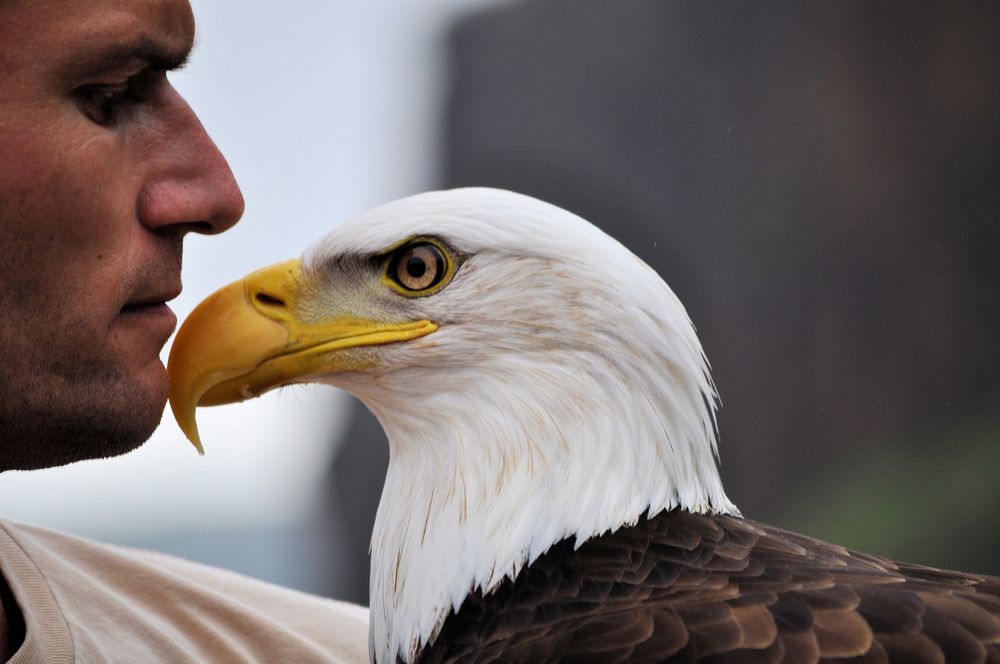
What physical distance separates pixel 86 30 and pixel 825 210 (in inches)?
102

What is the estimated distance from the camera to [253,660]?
1.34 metres

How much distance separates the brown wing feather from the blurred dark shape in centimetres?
192

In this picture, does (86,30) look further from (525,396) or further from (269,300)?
(525,396)

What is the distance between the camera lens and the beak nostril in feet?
4.33

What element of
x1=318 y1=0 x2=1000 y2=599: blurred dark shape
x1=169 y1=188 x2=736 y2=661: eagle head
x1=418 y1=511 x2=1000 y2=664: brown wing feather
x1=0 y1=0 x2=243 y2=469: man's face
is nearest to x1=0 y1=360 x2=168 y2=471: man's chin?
x1=0 y1=0 x2=243 y2=469: man's face

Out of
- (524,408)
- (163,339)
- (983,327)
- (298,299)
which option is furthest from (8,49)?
(983,327)

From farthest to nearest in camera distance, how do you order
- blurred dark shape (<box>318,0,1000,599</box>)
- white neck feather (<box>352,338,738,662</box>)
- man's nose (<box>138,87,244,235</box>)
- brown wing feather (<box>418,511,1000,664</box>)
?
blurred dark shape (<box>318,0,1000,599</box>), white neck feather (<box>352,338,738,662</box>), man's nose (<box>138,87,244,235</box>), brown wing feather (<box>418,511,1000,664</box>)

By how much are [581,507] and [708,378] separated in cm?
24

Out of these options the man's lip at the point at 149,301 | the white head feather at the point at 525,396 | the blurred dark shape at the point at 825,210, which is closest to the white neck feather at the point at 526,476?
the white head feather at the point at 525,396

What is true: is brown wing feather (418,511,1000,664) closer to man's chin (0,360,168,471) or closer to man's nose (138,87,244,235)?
man's chin (0,360,168,471)

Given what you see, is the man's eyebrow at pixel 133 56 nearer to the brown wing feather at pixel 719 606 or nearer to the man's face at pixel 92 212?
the man's face at pixel 92 212

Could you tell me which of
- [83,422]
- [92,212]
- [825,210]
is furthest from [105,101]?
[825,210]

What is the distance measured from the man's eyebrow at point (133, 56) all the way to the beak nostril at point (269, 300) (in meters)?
0.30

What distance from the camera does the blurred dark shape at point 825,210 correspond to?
3.16 metres
